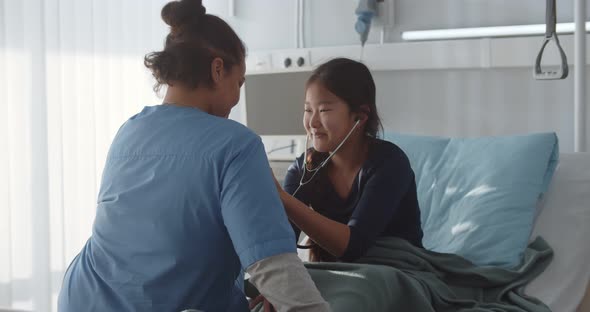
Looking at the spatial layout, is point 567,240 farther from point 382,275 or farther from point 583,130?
point 382,275

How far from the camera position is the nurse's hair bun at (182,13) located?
1279 millimetres

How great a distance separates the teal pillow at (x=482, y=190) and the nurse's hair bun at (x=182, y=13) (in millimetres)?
1047

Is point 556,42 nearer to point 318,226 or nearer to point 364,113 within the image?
point 364,113

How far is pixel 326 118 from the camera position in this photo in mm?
1749

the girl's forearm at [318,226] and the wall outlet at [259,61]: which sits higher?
the wall outlet at [259,61]

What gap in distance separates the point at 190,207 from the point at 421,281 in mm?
623

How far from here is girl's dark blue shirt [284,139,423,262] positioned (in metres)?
1.61

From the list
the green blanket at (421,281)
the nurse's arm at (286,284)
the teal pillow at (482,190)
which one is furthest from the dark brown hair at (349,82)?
the nurse's arm at (286,284)

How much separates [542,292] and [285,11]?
1.83 metres

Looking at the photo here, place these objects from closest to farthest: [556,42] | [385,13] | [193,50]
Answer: [193,50], [556,42], [385,13]

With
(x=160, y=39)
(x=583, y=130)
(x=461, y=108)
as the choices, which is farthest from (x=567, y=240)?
(x=160, y=39)

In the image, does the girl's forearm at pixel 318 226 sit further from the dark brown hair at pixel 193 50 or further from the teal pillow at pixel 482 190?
the teal pillow at pixel 482 190

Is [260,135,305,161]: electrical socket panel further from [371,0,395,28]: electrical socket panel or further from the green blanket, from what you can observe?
the green blanket

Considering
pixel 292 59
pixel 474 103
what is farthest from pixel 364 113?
pixel 292 59
